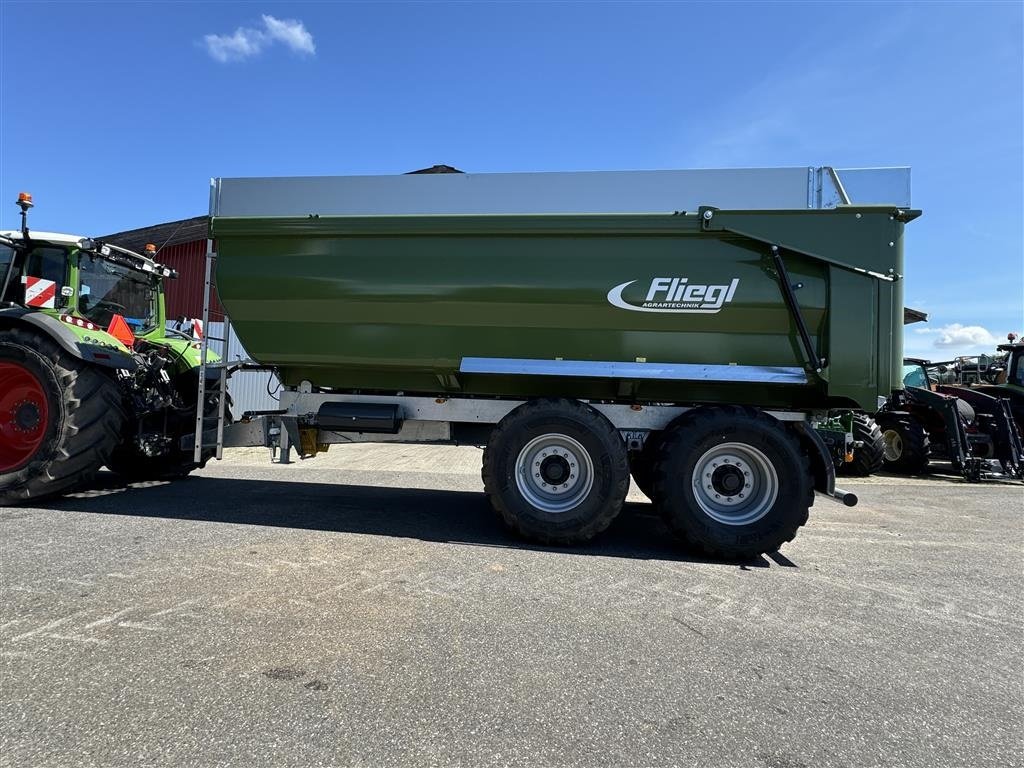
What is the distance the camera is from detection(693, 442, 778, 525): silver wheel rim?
446 cm

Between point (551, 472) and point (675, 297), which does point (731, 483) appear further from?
point (675, 297)

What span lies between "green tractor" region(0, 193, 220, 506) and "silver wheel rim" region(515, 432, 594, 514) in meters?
3.27

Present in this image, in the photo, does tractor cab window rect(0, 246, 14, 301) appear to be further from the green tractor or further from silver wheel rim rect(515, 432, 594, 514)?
silver wheel rim rect(515, 432, 594, 514)

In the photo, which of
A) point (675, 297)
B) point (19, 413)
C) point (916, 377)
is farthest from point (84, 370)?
point (916, 377)

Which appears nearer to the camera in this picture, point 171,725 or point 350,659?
point 171,725

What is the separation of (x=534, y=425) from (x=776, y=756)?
113 inches

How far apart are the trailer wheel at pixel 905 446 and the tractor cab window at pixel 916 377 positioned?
6.39 ft

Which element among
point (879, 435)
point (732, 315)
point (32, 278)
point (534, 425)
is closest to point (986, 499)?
point (879, 435)

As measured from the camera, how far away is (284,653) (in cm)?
261

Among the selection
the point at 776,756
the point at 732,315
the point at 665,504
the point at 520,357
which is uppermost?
the point at 732,315

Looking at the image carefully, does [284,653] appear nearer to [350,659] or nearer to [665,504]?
[350,659]

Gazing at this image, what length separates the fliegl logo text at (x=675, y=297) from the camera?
452 cm

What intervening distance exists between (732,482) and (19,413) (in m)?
6.77

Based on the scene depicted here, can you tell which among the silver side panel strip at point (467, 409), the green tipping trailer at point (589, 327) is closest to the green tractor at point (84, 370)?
the silver side panel strip at point (467, 409)
